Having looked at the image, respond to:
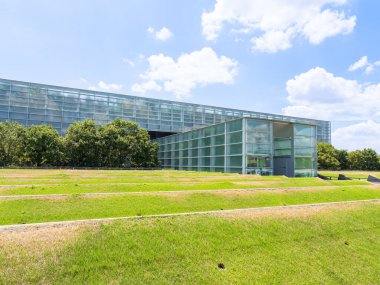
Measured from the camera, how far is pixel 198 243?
728 cm

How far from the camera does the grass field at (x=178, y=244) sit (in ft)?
19.0

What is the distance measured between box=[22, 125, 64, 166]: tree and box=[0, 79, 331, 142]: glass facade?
1290 cm

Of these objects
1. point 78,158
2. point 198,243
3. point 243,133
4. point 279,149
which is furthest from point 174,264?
point 78,158

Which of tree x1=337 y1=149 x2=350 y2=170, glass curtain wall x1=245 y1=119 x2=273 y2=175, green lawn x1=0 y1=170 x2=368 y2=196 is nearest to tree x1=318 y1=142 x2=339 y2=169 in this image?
tree x1=337 y1=149 x2=350 y2=170

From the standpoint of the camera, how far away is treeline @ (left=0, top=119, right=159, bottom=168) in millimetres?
42853

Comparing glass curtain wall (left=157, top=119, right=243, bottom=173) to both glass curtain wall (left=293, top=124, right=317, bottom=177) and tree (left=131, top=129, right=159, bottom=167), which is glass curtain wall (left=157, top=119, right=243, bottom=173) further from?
glass curtain wall (left=293, top=124, right=317, bottom=177)

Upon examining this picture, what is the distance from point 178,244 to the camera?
7102mm

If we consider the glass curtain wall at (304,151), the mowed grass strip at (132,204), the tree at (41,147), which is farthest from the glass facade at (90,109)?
the mowed grass strip at (132,204)

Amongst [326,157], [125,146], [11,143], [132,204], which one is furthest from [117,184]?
[326,157]

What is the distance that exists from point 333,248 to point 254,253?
294 cm

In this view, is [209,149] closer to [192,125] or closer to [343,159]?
[192,125]

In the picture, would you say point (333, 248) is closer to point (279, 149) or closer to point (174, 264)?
point (174, 264)

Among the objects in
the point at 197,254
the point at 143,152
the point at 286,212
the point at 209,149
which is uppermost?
the point at 209,149

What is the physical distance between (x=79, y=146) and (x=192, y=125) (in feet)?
100
